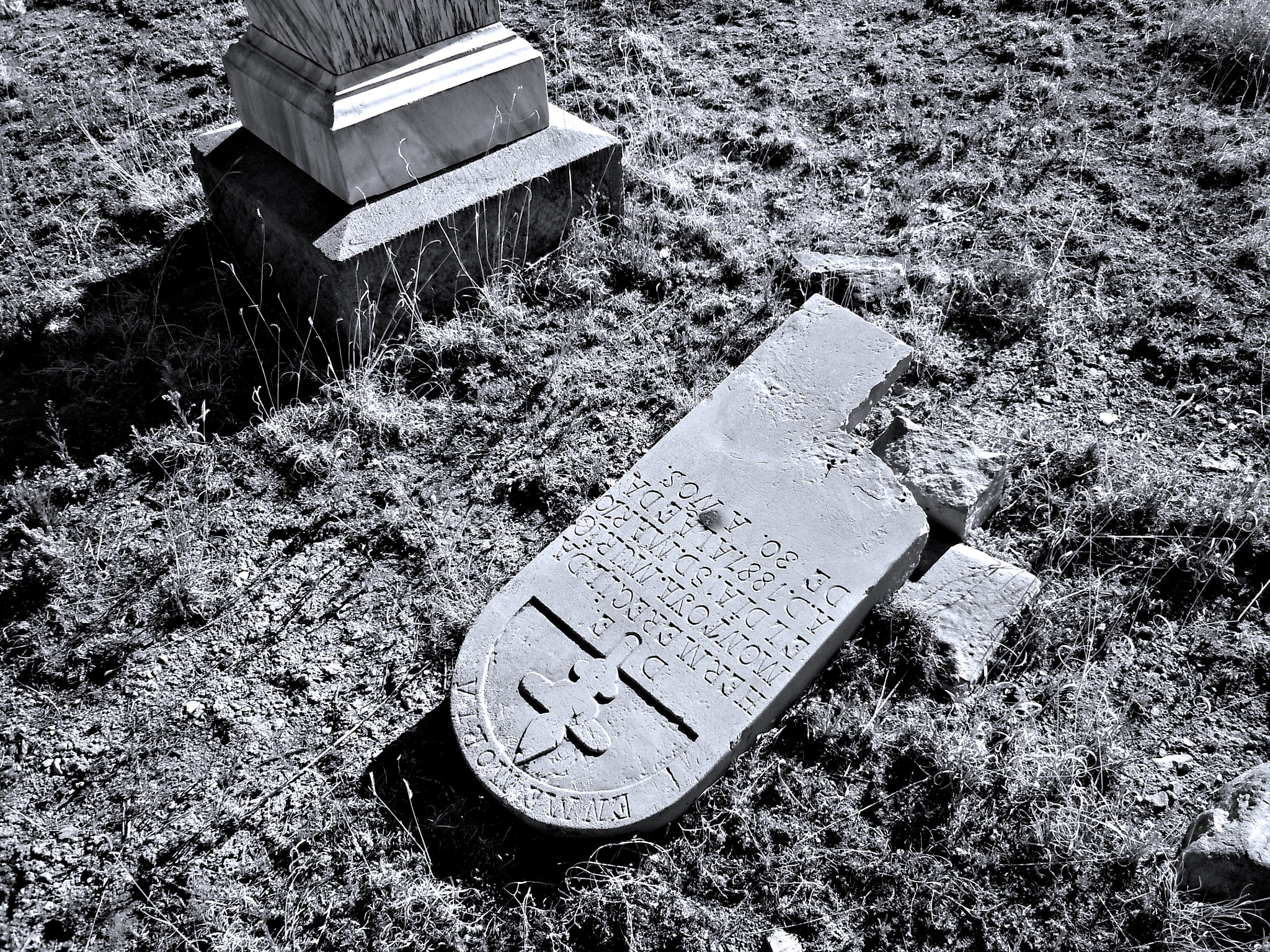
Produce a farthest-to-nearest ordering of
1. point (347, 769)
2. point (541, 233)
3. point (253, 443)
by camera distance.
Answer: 1. point (541, 233)
2. point (253, 443)
3. point (347, 769)

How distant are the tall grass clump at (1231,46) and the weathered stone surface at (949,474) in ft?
11.2

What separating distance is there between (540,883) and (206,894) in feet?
3.04

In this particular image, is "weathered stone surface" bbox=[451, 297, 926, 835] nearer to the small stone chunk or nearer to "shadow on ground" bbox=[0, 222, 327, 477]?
the small stone chunk

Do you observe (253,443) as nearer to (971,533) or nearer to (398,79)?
(398,79)

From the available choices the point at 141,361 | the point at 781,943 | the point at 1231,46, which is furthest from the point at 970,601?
the point at 1231,46

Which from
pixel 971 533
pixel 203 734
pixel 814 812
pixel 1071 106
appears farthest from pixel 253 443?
pixel 1071 106

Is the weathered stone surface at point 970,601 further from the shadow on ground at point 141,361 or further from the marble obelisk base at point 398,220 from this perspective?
the shadow on ground at point 141,361

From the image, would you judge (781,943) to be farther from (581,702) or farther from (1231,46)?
(1231,46)

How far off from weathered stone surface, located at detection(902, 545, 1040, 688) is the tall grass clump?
373 centimetres

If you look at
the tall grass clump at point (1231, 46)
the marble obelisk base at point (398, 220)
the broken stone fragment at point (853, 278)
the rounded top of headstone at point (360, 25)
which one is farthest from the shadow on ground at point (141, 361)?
the tall grass clump at point (1231, 46)

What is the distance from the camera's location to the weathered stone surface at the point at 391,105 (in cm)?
373

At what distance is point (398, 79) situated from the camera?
12.5 ft

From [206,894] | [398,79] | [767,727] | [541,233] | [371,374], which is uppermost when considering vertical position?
[398,79]

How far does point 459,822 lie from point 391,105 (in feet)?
9.00
